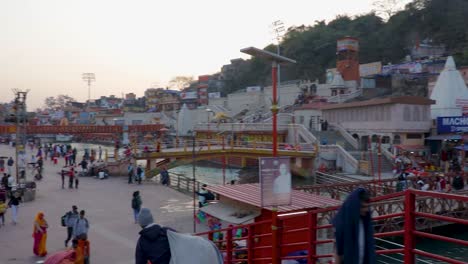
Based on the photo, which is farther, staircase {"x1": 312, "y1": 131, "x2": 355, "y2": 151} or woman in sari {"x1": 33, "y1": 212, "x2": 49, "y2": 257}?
staircase {"x1": 312, "y1": 131, "x2": 355, "y2": 151}

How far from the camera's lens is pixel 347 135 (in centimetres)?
3694

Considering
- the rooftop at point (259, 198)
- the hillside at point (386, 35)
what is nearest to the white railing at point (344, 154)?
the rooftop at point (259, 198)

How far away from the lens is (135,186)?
1015 inches

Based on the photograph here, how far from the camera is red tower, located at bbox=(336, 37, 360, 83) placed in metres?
58.0

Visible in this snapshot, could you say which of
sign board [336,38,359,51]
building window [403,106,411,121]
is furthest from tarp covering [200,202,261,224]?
sign board [336,38,359,51]

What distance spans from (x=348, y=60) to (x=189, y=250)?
5805 centimetres

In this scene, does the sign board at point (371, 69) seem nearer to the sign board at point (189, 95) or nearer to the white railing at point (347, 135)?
the white railing at point (347, 135)

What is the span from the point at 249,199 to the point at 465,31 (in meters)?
55.2

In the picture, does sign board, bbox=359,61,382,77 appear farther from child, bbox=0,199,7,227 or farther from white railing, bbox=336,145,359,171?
child, bbox=0,199,7,227

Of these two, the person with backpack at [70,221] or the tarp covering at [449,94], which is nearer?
the person with backpack at [70,221]

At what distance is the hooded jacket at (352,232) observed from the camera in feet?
11.7

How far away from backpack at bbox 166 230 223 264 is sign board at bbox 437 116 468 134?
1115 inches

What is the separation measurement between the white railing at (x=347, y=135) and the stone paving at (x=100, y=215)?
18.0m

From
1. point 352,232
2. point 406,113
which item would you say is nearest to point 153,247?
point 352,232
